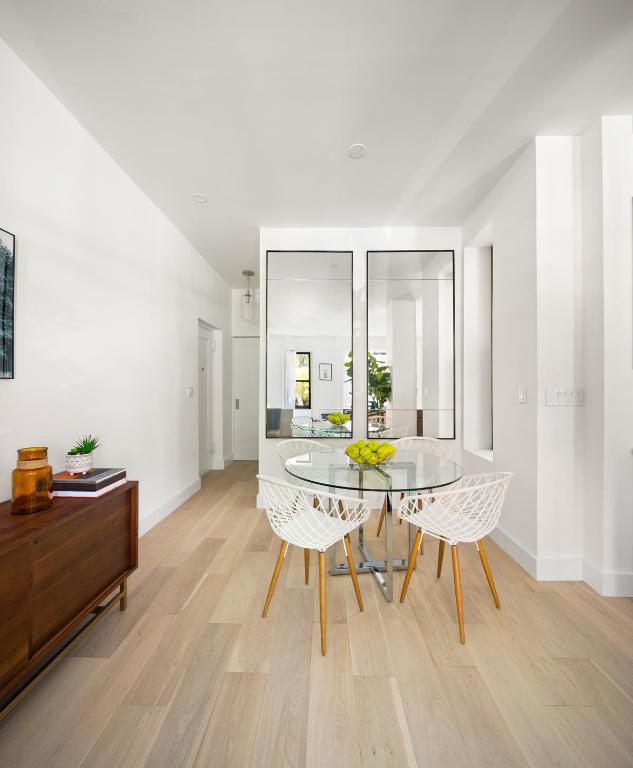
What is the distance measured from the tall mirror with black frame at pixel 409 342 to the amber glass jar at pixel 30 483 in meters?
2.76

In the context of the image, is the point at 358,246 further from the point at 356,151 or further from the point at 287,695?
the point at 287,695

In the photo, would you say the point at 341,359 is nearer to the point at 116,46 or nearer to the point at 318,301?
the point at 318,301

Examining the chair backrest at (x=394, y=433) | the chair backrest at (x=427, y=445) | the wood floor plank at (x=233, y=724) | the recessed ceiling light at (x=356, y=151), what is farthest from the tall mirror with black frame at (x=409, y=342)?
the wood floor plank at (x=233, y=724)

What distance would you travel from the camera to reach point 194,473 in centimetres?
427

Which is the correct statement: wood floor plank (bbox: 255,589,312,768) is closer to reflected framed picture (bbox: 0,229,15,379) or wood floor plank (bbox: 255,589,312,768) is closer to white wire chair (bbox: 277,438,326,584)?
white wire chair (bbox: 277,438,326,584)

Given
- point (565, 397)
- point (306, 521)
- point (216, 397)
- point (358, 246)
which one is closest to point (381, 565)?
point (306, 521)

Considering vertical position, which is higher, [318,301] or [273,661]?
[318,301]

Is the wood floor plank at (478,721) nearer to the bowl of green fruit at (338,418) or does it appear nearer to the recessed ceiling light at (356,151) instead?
the bowl of green fruit at (338,418)

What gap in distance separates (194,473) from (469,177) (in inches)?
155

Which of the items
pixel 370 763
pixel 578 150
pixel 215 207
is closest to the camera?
pixel 370 763

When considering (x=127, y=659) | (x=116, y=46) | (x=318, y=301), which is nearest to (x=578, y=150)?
(x=318, y=301)

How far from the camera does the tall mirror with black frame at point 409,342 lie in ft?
12.3

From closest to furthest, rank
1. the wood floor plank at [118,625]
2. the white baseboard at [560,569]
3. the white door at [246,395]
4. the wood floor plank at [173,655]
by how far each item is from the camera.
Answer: the wood floor plank at [173,655], the wood floor plank at [118,625], the white baseboard at [560,569], the white door at [246,395]

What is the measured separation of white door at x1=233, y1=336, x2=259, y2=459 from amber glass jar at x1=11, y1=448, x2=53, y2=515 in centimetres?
450
